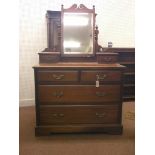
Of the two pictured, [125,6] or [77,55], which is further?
[125,6]

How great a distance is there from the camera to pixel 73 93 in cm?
262

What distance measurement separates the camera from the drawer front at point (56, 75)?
2.59 metres

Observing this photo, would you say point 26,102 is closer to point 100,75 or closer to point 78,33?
point 78,33

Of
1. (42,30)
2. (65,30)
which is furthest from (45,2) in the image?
(65,30)

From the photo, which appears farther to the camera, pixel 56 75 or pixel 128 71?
pixel 128 71

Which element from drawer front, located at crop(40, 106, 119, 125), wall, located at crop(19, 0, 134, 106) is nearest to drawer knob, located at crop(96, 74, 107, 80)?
drawer front, located at crop(40, 106, 119, 125)

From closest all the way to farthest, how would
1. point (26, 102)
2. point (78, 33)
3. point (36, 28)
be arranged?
point (78, 33)
point (36, 28)
point (26, 102)

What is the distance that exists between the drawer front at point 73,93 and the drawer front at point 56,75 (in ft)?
0.25

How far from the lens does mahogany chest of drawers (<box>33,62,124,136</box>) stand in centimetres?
260

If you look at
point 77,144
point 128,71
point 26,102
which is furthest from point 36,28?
point 77,144

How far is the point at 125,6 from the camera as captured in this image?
4.23 metres
